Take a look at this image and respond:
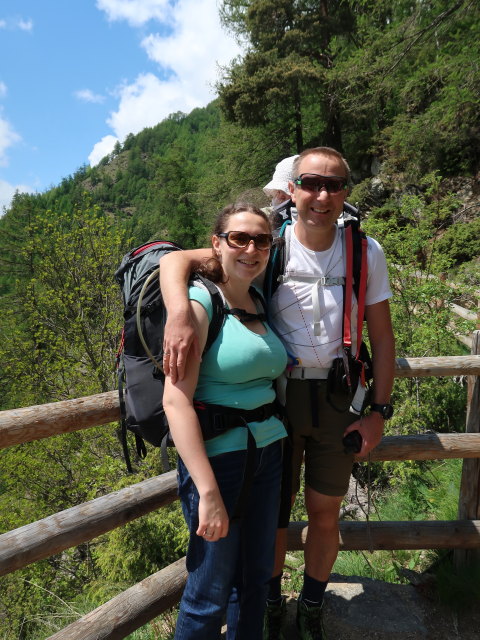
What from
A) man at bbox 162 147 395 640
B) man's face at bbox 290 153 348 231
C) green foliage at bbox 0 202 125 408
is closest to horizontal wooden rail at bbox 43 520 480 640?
man at bbox 162 147 395 640

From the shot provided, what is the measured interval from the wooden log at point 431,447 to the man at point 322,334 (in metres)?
0.60

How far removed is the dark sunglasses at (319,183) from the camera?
6.39 ft

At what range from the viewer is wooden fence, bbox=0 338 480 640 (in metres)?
1.99

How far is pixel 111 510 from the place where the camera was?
228 cm

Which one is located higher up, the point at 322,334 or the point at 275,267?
the point at 275,267

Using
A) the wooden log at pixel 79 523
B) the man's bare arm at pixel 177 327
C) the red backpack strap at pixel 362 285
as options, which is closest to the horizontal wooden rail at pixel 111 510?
the wooden log at pixel 79 523

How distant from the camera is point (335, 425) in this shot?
2084mm

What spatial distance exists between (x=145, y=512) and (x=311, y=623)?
94 centimetres

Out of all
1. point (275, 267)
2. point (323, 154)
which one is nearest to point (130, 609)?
point (275, 267)

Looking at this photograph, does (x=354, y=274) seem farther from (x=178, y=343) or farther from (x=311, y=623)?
(x=311, y=623)

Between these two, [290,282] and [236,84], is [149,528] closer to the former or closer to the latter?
[290,282]

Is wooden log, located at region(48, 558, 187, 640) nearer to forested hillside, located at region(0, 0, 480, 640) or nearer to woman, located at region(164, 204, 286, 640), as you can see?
woman, located at region(164, 204, 286, 640)

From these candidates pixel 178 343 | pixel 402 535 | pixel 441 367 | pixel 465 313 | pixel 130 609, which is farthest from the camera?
pixel 465 313

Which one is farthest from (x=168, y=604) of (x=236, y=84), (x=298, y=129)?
(x=298, y=129)
